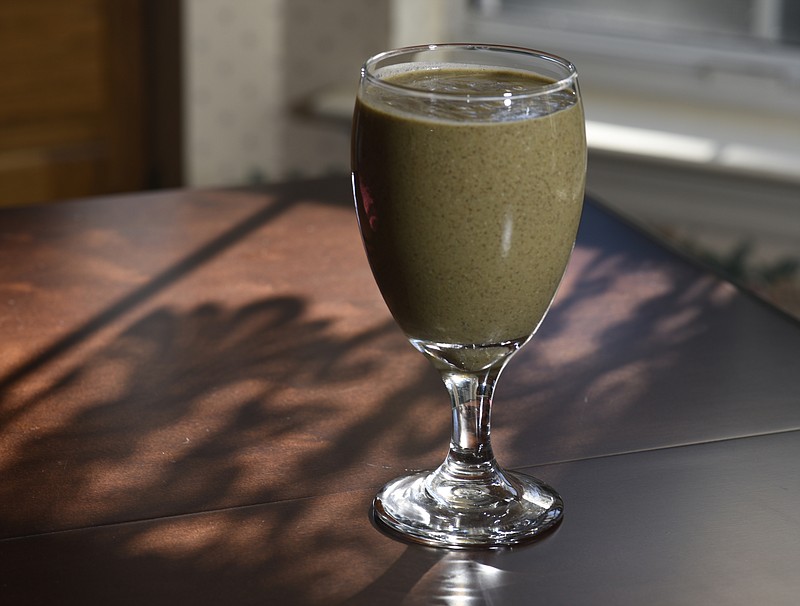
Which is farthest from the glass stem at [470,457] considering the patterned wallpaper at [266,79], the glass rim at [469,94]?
the patterned wallpaper at [266,79]

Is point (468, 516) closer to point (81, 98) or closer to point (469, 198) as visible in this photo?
point (469, 198)

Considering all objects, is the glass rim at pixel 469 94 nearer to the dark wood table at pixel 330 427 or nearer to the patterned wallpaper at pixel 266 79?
the dark wood table at pixel 330 427

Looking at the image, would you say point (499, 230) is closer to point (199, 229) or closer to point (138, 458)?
point (138, 458)

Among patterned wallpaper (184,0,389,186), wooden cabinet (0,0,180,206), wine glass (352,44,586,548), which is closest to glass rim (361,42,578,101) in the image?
wine glass (352,44,586,548)

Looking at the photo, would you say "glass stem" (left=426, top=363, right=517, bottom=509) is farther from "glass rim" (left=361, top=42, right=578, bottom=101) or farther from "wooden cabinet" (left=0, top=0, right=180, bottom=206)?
"wooden cabinet" (left=0, top=0, right=180, bottom=206)

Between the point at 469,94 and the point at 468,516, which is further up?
the point at 469,94

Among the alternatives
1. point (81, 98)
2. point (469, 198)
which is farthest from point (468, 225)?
point (81, 98)
